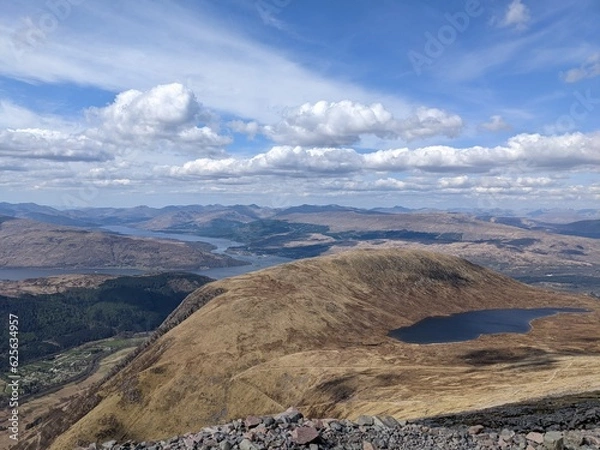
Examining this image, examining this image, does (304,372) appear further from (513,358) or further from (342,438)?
(342,438)

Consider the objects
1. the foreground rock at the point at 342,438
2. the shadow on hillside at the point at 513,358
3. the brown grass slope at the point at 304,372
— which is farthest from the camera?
the shadow on hillside at the point at 513,358

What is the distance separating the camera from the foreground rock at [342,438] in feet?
105

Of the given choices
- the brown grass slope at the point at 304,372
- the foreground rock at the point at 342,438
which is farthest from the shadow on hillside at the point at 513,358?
the foreground rock at the point at 342,438

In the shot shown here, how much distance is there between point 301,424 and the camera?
35.6m

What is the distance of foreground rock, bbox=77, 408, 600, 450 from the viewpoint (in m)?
31.9

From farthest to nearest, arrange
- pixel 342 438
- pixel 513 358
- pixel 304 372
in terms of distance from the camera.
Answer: pixel 513 358
pixel 304 372
pixel 342 438

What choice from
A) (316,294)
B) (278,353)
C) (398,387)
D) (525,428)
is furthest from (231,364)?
(525,428)

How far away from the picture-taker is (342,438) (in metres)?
34.0

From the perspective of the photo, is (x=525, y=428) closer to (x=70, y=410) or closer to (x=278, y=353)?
(x=278, y=353)

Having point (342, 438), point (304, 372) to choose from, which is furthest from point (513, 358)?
point (342, 438)

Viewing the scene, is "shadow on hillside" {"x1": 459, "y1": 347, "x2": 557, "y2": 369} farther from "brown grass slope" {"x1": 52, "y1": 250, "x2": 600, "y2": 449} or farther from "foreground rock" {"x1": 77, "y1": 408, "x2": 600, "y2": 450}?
"foreground rock" {"x1": 77, "y1": 408, "x2": 600, "y2": 450}

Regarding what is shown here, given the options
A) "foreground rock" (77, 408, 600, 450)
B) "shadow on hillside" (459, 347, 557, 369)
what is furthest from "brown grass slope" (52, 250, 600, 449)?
"foreground rock" (77, 408, 600, 450)

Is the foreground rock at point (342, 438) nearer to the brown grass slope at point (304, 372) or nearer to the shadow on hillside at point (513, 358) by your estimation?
the brown grass slope at point (304, 372)

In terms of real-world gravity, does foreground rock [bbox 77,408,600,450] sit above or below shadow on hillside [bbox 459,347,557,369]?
above
